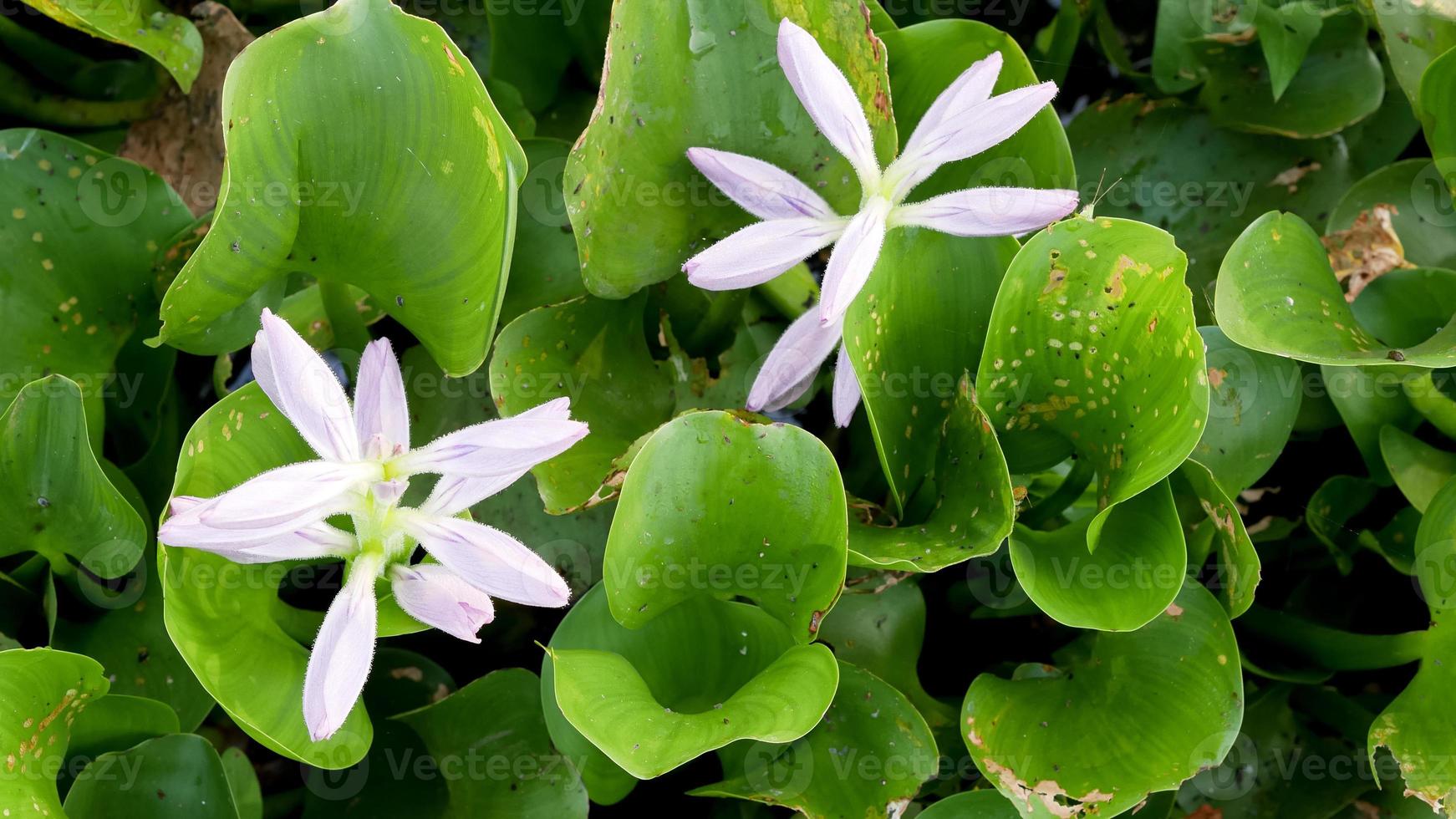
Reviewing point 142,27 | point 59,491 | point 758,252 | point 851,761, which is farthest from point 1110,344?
point 142,27

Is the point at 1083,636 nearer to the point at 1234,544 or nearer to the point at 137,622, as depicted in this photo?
the point at 1234,544

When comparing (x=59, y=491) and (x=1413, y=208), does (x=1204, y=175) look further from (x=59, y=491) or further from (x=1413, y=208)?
(x=59, y=491)

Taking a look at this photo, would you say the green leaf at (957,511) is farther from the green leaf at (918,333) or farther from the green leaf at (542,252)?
the green leaf at (542,252)

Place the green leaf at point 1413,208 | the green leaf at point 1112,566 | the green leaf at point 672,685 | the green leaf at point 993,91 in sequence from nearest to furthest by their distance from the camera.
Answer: the green leaf at point 672,685, the green leaf at point 1112,566, the green leaf at point 993,91, the green leaf at point 1413,208

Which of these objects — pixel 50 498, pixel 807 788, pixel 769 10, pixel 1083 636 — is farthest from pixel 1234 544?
pixel 50 498

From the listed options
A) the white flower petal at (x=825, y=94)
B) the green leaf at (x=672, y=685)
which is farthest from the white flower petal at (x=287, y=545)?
the white flower petal at (x=825, y=94)

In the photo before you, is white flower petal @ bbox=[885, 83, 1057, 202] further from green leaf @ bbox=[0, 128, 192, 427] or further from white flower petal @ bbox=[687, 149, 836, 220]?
green leaf @ bbox=[0, 128, 192, 427]

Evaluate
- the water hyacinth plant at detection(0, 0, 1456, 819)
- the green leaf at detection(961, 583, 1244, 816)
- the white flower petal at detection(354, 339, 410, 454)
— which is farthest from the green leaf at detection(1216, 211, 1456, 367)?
the white flower petal at detection(354, 339, 410, 454)
